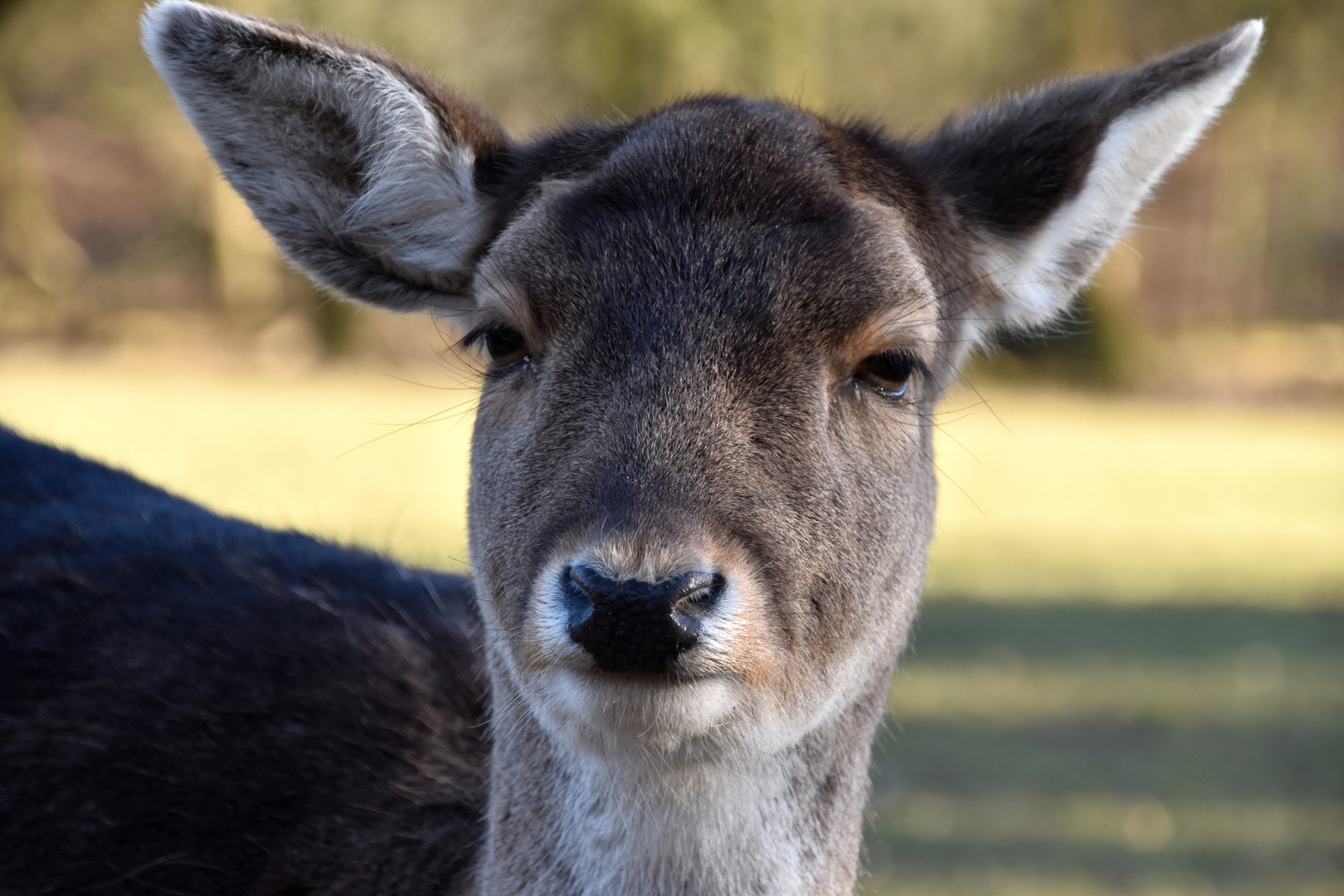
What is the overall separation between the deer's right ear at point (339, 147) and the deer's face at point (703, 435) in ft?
1.31

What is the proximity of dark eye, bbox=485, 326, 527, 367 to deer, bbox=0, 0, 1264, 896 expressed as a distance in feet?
0.04

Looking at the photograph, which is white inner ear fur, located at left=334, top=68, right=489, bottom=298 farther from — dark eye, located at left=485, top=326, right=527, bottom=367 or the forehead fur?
dark eye, located at left=485, top=326, right=527, bottom=367

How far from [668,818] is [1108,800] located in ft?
19.5

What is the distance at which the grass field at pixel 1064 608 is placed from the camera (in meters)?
7.98

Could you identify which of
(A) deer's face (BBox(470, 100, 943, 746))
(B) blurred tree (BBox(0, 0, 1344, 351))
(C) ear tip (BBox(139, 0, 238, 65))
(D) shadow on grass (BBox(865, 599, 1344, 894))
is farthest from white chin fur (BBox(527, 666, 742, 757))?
(B) blurred tree (BBox(0, 0, 1344, 351))

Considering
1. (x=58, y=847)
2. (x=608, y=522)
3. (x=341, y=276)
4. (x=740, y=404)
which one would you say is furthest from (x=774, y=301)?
(x=58, y=847)

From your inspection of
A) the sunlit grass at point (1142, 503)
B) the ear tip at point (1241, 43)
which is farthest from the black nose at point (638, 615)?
the sunlit grass at point (1142, 503)

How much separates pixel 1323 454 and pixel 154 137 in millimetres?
28137

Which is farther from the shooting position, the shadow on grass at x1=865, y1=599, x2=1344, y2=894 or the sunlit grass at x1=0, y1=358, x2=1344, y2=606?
the sunlit grass at x1=0, y1=358, x2=1344, y2=606

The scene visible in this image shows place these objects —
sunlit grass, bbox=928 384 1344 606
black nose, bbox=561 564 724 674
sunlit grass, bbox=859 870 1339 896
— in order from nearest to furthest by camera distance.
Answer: black nose, bbox=561 564 724 674 < sunlit grass, bbox=859 870 1339 896 < sunlit grass, bbox=928 384 1344 606

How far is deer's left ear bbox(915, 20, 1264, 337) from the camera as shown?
13.1 ft

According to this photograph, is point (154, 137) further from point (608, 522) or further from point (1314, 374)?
point (608, 522)

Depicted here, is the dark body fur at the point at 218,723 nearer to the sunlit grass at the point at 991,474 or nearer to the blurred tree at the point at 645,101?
the sunlit grass at the point at 991,474

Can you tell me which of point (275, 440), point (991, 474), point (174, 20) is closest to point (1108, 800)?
point (174, 20)
